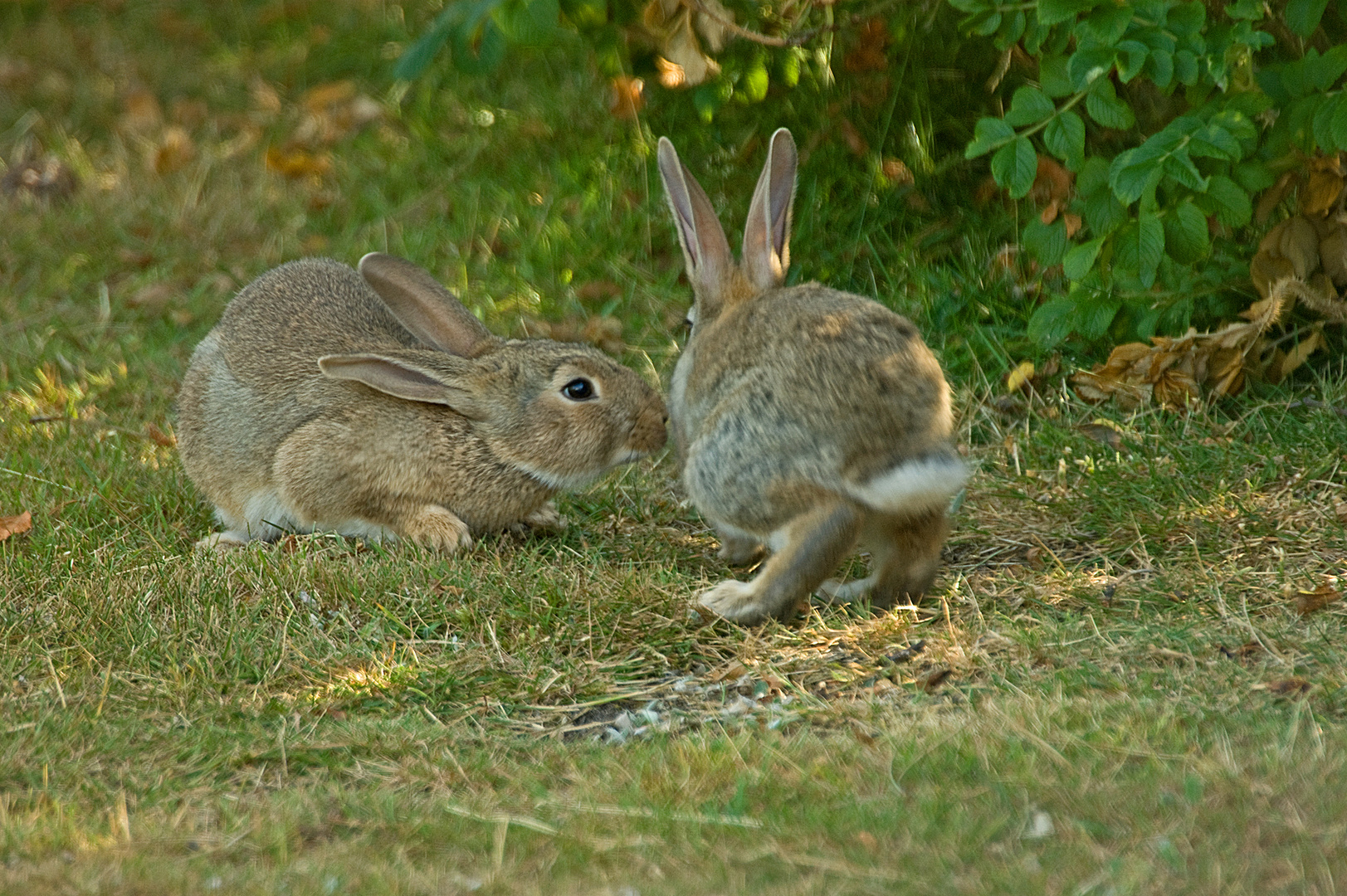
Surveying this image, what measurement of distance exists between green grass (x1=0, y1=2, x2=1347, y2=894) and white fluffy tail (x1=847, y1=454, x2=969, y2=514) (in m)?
0.35

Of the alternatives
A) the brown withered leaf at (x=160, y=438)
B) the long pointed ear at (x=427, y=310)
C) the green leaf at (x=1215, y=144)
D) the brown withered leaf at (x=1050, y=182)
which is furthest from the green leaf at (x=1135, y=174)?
the brown withered leaf at (x=160, y=438)

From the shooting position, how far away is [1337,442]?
4.78 m

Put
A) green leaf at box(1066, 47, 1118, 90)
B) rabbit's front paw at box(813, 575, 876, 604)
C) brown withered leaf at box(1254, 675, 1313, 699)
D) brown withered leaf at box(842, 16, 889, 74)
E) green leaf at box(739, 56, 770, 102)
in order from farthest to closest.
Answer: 1. brown withered leaf at box(842, 16, 889, 74)
2. green leaf at box(739, 56, 770, 102)
3. green leaf at box(1066, 47, 1118, 90)
4. rabbit's front paw at box(813, 575, 876, 604)
5. brown withered leaf at box(1254, 675, 1313, 699)

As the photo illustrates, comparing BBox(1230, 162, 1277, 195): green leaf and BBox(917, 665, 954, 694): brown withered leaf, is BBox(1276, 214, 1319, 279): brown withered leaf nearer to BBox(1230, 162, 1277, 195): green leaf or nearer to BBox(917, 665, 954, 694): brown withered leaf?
BBox(1230, 162, 1277, 195): green leaf

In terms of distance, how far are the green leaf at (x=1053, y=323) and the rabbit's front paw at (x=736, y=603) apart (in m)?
1.62

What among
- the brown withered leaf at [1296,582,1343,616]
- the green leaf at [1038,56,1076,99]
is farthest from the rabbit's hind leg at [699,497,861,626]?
the green leaf at [1038,56,1076,99]

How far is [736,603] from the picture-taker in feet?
13.1

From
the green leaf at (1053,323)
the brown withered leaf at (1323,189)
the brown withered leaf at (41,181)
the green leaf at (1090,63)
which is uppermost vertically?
the green leaf at (1090,63)

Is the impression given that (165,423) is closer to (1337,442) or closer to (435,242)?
(435,242)

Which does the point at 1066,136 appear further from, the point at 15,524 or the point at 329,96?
the point at 329,96

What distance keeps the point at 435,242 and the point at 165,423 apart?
169 centimetres

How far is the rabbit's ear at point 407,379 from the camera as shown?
15.5 feet

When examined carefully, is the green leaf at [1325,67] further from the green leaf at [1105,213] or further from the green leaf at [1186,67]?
the green leaf at [1105,213]

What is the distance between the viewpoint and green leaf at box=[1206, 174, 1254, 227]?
180 inches
